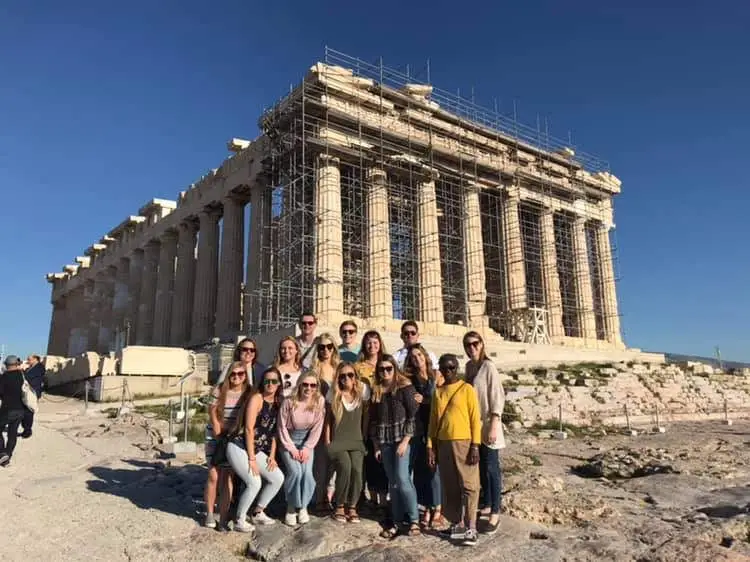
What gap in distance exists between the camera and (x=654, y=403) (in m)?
21.6

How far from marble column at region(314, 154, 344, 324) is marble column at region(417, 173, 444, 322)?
15.2 feet

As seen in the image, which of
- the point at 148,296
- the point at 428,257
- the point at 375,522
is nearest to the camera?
the point at 375,522

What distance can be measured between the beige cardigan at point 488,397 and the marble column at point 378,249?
65.4 feet

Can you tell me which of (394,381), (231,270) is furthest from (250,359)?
(231,270)

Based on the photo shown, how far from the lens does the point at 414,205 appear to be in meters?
29.7

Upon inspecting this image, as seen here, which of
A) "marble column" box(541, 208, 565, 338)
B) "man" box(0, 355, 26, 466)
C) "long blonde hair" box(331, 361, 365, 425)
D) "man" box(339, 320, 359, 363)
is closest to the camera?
"long blonde hair" box(331, 361, 365, 425)

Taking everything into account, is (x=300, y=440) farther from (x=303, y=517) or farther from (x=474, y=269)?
(x=474, y=269)

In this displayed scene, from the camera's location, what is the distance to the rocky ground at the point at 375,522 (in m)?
4.97

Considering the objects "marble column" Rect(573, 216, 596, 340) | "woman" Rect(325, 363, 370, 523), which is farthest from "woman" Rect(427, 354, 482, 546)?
"marble column" Rect(573, 216, 596, 340)

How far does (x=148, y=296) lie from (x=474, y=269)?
22826mm

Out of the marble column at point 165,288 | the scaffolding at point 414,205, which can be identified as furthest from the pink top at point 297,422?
the marble column at point 165,288

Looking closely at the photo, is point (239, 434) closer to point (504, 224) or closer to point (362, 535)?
point (362, 535)

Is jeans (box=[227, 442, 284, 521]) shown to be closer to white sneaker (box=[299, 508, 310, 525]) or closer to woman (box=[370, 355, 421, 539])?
white sneaker (box=[299, 508, 310, 525])

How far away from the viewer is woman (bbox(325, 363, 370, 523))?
5701 millimetres
